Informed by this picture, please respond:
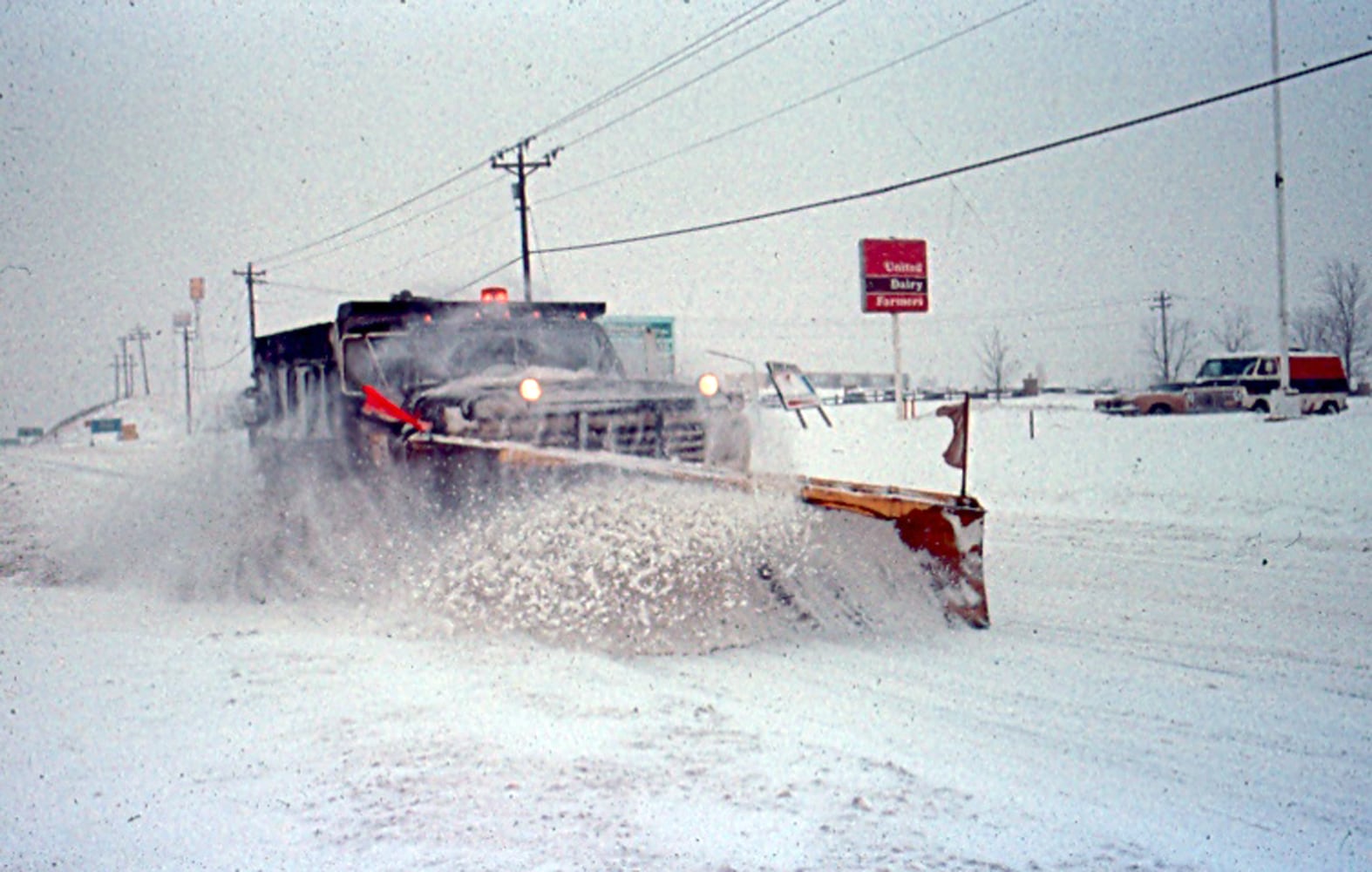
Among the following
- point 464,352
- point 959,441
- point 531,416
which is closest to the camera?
point 959,441

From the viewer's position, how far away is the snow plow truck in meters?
5.79

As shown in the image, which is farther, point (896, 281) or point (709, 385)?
point (896, 281)

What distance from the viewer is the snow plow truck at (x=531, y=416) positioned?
579cm

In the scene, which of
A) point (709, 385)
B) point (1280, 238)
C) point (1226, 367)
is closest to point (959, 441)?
point (709, 385)

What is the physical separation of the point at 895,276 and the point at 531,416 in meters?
17.7

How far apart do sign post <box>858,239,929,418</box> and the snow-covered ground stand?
14.8 m

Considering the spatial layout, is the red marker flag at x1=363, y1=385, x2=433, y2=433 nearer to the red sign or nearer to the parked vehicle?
the red sign

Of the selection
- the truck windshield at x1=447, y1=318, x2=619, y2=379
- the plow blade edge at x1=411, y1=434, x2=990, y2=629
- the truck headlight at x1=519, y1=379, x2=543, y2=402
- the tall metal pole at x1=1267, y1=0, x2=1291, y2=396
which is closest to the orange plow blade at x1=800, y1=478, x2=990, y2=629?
the plow blade edge at x1=411, y1=434, x2=990, y2=629

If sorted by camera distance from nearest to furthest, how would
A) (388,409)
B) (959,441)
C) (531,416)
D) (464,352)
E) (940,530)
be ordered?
(940,530), (959,441), (531,416), (388,409), (464,352)

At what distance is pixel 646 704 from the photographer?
444cm

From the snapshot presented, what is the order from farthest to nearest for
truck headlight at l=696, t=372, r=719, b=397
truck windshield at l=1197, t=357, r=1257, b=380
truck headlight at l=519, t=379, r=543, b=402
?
truck windshield at l=1197, t=357, r=1257, b=380 < truck headlight at l=696, t=372, r=719, b=397 < truck headlight at l=519, t=379, r=543, b=402

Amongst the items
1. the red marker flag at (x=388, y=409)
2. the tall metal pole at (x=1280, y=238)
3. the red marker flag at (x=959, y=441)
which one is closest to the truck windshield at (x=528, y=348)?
the red marker flag at (x=388, y=409)

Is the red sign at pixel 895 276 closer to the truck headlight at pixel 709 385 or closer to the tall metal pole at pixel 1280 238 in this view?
the tall metal pole at pixel 1280 238

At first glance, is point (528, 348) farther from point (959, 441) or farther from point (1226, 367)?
point (1226, 367)
